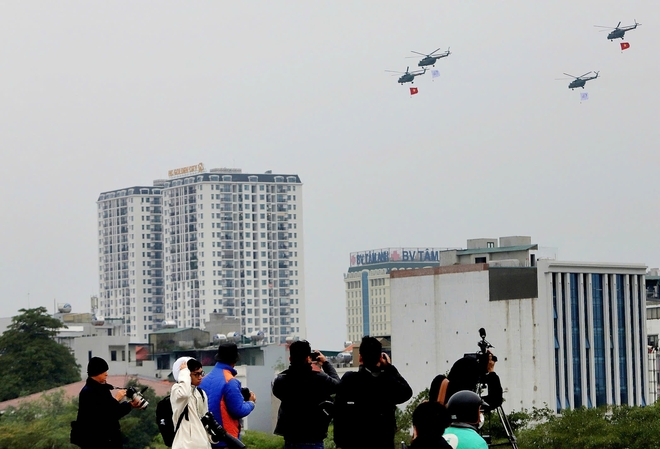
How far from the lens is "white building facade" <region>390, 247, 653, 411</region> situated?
81.3 meters

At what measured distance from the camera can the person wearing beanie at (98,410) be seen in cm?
1084

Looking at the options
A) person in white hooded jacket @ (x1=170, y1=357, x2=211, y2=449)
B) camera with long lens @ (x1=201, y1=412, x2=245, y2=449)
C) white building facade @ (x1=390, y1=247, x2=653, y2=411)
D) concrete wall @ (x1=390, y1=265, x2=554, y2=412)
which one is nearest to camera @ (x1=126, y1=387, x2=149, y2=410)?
person in white hooded jacket @ (x1=170, y1=357, x2=211, y2=449)

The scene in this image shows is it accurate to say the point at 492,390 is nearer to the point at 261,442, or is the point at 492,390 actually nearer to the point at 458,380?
the point at 458,380

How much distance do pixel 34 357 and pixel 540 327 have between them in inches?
1323

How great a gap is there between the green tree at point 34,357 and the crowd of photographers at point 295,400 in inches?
2924

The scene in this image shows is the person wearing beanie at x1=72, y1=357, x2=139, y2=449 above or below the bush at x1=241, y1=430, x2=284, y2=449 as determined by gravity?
above

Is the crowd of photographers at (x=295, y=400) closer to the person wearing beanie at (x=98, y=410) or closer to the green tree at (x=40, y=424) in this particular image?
the person wearing beanie at (x=98, y=410)

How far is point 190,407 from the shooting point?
10586mm

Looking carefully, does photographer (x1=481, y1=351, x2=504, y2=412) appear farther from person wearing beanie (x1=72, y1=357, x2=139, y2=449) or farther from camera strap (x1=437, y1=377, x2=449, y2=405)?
person wearing beanie (x1=72, y1=357, x2=139, y2=449)

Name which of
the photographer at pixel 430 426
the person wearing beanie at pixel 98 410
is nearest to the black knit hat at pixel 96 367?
the person wearing beanie at pixel 98 410

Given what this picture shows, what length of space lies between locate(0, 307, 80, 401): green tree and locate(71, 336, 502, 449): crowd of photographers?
2924 inches

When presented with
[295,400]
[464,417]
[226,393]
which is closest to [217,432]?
[226,393]

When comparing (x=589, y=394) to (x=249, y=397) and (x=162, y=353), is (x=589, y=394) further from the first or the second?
(x=249, y=397)

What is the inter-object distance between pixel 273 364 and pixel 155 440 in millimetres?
37966
